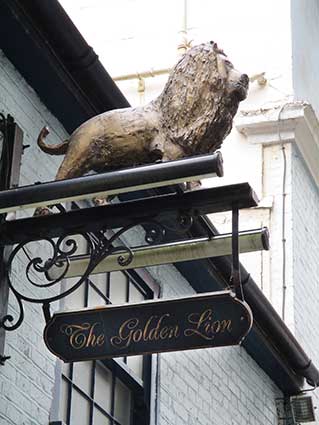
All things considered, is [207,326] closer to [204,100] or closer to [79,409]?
[204,100]

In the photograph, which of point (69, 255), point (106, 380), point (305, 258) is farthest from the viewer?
point (305, 258)

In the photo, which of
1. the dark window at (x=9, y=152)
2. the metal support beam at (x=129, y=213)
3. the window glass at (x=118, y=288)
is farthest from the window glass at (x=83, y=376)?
the metal support beam at (x=129, y=213)

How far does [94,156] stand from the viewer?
8492 millimetres

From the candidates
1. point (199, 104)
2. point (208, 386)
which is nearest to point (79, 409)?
point (208, 386)

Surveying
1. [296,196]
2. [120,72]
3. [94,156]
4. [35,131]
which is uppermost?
[120,72]

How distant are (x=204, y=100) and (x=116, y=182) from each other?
89 centimetres

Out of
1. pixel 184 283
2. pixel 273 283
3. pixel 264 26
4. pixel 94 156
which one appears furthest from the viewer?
pixel 264 26

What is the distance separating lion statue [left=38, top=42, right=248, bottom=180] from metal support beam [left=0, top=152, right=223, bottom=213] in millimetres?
672

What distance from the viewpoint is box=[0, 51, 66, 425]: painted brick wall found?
850cm

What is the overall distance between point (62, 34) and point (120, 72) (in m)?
7.38

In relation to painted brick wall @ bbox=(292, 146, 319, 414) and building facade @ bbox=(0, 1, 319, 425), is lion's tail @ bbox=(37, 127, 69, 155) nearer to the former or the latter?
building facade @ bbox=(0, 1, 319, 425)

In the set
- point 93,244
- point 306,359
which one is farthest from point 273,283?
point 93,244

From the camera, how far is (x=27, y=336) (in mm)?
8797

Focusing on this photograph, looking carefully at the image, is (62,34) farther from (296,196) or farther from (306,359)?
(296,196)
